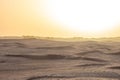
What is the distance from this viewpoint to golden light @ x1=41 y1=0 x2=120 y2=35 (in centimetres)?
211

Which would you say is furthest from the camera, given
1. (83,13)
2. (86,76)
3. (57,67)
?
(83,13)

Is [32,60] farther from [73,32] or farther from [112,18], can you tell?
[112,18]

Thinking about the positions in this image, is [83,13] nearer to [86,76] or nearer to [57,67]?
[57,67]

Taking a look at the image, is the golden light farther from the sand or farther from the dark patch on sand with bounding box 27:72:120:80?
the dark patch on sand with bounding box 27:72:120:80

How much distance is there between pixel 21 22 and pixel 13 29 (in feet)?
0.36

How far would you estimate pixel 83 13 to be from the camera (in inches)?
84.0

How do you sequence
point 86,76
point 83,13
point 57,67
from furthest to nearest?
point 83,13
point 57,67
point 86,76

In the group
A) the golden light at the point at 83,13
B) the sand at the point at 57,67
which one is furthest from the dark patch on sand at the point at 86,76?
the golden light at the point at 83,13

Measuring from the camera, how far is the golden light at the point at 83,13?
6.93 feet

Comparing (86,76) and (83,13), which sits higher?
(83,13)

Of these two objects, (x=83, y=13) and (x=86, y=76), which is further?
(x=83, y=13)

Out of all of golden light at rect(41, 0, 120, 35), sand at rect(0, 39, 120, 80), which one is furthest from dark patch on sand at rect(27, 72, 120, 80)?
golden light at rect(41, 0, 120, 35)

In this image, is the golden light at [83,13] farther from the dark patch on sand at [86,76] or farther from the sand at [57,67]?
the dark patch on sand at [86,76]

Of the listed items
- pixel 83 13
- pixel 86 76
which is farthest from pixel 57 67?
pixel 83 13
